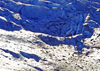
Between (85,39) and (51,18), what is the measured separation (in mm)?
8140

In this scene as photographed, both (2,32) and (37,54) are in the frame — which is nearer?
(37,54)

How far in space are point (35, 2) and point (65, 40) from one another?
1195 cm

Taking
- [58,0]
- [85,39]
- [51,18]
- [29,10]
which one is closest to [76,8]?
[58,0]

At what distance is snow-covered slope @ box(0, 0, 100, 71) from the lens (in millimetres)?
14688

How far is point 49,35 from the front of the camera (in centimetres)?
2008

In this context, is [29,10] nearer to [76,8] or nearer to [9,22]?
[9,22]

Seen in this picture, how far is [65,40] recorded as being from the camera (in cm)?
1911

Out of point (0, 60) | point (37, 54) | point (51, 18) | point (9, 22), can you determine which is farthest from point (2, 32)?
point (51, 18)

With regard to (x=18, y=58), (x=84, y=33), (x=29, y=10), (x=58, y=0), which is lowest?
(x=18, y=58)

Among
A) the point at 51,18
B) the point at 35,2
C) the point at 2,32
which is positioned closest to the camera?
the point at 2,32

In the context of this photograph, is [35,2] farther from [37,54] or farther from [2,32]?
[37,54]

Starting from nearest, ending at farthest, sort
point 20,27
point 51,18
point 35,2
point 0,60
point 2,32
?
1. point 0,60
2. point 2,32
3. point 20,27
4. point 51,18
5. point 35,2

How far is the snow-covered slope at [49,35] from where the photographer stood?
1469cm

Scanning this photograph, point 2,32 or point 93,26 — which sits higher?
point 93,26
